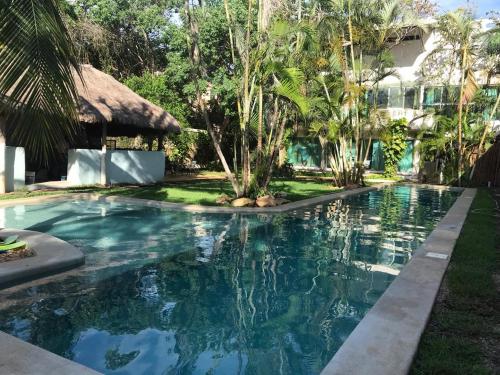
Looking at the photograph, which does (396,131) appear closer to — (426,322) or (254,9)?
(254,9)

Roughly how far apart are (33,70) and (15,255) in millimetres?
3082

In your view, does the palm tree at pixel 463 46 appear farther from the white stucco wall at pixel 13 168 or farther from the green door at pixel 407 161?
the white stucco wall at pixel 13 168

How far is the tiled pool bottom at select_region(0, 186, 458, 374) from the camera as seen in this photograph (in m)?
3.95

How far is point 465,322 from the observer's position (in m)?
4.17

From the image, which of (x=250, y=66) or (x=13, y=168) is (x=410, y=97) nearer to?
(x=250, y=66)

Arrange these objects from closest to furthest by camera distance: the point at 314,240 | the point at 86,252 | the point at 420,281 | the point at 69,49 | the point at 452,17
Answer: the point at 69,49
the point at 420,281
the point at 86,252
the point at 314,240
the point at 452,17

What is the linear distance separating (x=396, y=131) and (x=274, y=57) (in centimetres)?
1613

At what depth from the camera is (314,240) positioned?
8.73 m

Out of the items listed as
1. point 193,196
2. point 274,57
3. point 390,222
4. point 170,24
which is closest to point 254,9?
point 170,24

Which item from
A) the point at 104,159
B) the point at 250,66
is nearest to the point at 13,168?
the point at 104,159

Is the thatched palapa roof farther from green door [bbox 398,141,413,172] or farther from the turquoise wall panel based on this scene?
green door [bbox 398,141,413,172]

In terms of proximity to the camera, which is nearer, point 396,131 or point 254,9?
point 254,9

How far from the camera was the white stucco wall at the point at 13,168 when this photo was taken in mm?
Result: 13477

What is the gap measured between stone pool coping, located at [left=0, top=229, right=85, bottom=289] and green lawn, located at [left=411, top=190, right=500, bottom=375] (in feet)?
14.8
